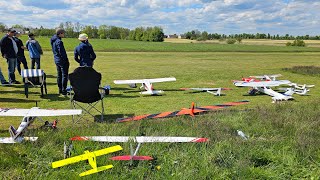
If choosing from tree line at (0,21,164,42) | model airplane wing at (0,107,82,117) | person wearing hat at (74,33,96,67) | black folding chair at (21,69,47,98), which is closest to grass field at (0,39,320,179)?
model airplane wing at (0,107,82,117)

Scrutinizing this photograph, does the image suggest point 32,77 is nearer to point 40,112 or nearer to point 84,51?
point 84,51

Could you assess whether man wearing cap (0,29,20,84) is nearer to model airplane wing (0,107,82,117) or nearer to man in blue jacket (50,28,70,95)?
man in blue jacket (50,28,70,95)

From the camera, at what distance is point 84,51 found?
31.1ft

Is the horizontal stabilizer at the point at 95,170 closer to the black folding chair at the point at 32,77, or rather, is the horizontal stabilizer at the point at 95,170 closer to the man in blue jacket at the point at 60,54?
the man in blue jacket at the point at 60,54

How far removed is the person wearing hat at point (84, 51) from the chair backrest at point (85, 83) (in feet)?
9.37

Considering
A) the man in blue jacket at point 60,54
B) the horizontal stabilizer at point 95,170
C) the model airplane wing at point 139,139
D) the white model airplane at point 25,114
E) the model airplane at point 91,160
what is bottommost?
the horizontal stabilizer at point 95,170

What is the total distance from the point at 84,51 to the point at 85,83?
2951 millimetres

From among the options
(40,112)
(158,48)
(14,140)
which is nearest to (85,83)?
(40,112)

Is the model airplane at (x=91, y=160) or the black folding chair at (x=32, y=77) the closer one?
the model airplane at (x=91, y=160)

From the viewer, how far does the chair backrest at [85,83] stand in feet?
22.1

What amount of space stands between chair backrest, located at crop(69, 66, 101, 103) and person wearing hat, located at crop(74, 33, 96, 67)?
2.85 m

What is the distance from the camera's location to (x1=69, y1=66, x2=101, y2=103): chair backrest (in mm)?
6742

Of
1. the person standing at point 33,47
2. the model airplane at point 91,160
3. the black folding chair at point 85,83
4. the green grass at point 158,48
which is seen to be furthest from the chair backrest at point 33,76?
the green grass at point 158,48

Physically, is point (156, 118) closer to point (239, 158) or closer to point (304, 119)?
point (239, 158)
